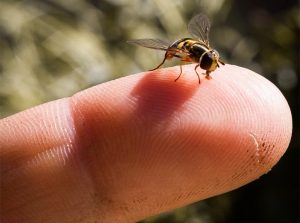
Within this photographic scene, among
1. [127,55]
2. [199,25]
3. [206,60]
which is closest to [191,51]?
[206,60]

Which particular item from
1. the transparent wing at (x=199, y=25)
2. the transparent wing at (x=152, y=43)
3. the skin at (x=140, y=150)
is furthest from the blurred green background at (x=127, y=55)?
the skin at (x=140, y=150)

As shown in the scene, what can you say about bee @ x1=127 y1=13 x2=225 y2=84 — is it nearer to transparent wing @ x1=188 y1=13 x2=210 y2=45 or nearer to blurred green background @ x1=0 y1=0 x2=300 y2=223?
transparent wing @ x1=188 y1=13 x2=210 y2=45

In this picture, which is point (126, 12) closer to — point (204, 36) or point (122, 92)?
point (204, 36)

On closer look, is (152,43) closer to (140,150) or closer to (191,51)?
(191,51)

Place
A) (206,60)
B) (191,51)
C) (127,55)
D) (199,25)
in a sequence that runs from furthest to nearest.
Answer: (127,55) < (199,25) < (191,51) < (206,60)

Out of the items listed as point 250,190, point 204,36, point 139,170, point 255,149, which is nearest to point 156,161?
point 139,170
